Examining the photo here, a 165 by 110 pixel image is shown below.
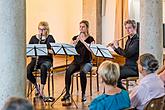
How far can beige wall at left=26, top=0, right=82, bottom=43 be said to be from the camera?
12657 millimetres

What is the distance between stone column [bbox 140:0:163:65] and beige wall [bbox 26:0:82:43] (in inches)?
289

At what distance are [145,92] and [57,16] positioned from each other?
9.50m

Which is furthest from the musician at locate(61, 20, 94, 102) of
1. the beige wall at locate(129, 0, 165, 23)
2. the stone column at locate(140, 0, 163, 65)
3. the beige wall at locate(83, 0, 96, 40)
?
the beige wall at locate(129, 0, 165, 23)

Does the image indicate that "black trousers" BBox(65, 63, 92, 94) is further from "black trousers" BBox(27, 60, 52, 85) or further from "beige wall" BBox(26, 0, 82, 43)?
"beige wall" BBox(26, 0, 82, 43)

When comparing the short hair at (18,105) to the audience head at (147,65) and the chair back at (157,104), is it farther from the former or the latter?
the audience head at (147,65)

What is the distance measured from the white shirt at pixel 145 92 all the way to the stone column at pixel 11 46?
1.06 meters

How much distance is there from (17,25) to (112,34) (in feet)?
25.3

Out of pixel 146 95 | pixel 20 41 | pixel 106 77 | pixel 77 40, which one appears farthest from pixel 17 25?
pixel 77 40

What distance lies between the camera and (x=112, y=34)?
37.6 ft

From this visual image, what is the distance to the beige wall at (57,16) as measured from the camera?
12.7 meters

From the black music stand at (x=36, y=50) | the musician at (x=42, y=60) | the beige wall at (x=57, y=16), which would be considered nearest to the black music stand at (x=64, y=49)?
the black music stand at (x=36, y=50)

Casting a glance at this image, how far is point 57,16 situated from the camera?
1307 centimetres

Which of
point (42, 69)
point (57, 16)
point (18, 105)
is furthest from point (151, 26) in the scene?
point (57, 16)

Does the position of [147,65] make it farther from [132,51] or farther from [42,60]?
[42,60]
